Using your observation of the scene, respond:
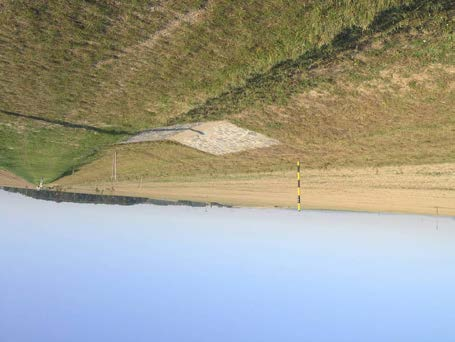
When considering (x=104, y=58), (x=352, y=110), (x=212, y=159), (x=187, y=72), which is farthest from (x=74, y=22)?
(x=212, y=159)

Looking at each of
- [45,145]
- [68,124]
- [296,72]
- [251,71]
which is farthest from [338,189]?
[45,145]

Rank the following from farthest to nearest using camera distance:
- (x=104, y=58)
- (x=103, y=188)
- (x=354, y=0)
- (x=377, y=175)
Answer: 1. (x=103, y=188)
2. (x=377, y=175)
3. (x=104, y=58)
4. (x=354, y=0)

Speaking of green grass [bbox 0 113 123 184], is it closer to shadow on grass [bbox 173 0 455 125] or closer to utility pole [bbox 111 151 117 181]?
utility pole [bbox 111 151 117 181]

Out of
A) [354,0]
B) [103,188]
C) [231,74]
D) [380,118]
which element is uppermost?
[354,0]

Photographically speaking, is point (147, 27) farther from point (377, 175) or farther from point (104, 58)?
point (377, 175)

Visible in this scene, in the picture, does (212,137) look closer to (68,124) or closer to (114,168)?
(68,124)

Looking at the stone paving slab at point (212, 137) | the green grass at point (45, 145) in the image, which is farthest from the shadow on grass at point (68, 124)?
the stone paving slab at point (212, 137)
